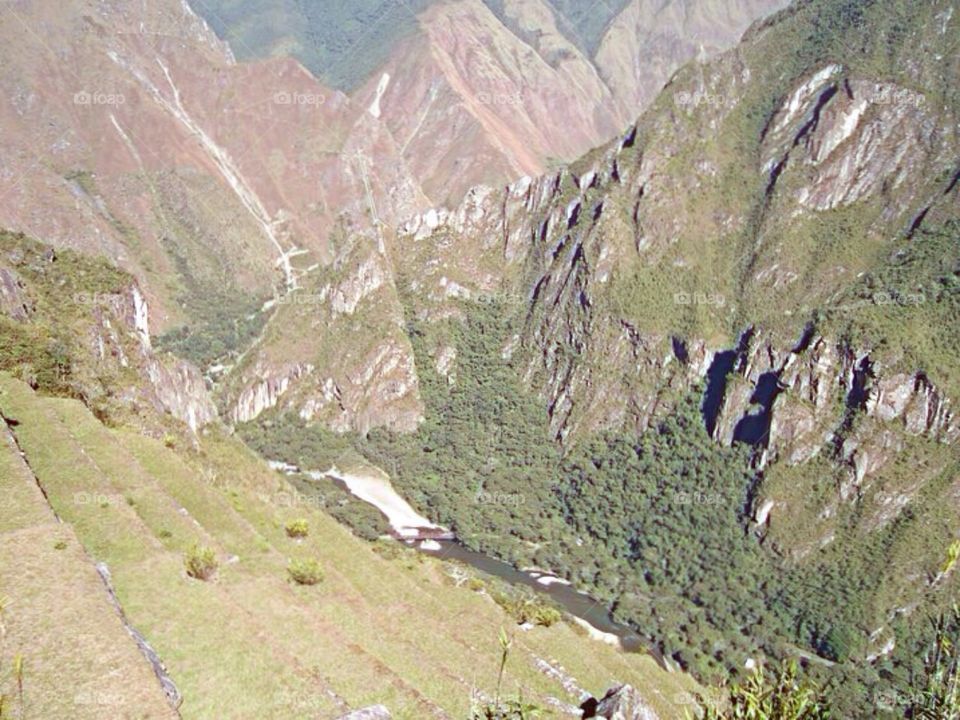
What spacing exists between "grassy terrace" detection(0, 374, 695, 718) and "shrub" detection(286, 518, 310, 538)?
0.52m

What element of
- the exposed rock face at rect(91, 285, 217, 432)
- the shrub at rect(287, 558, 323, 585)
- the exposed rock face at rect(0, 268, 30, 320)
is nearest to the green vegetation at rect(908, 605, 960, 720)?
the shrub at rect(287, 558, 323, 585)

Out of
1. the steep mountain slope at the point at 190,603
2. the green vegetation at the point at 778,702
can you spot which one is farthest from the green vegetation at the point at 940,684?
the steep mountain slope at the point at 190,603

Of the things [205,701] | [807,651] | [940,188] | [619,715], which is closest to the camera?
[205,701]

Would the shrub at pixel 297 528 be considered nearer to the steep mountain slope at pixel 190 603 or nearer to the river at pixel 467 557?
the steep mountain slope at pixel 190 603

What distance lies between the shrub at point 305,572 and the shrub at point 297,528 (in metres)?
7.38

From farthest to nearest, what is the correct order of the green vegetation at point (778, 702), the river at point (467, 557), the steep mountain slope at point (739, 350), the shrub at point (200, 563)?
the steep mountain slope at point (739, 350) → the river at point (467, 557) → the shrub at point (200, 563) → the green vegetation at point (778, 702)

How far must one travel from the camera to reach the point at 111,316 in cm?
6391

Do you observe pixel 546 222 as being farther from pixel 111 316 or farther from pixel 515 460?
pixel 111 316

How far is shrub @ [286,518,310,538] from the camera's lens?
145 feet

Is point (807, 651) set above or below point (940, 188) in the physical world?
below

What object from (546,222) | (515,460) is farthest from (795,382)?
(546,222)

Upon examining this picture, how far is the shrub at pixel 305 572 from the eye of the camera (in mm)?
35938

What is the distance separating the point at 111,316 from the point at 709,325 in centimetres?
11758

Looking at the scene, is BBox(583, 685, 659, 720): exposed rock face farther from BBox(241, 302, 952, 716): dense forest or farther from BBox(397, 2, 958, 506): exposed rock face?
BBox(397, 2, 958, 506): exposed rock face
